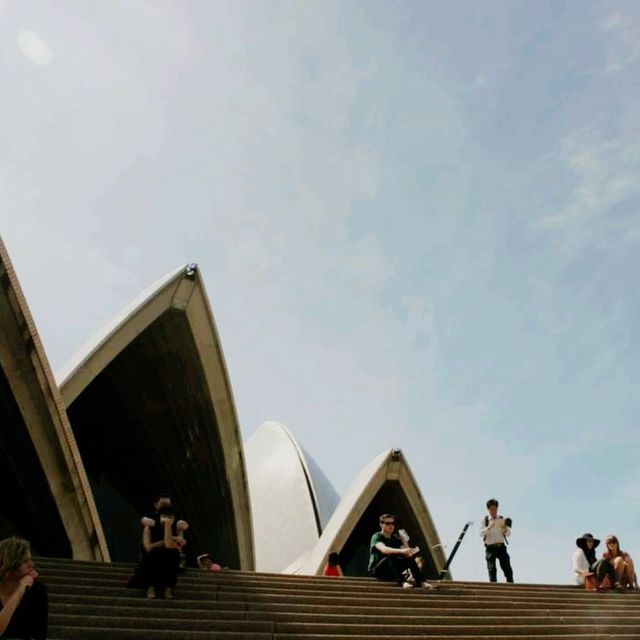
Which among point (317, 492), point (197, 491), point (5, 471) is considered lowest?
point (5, 471)

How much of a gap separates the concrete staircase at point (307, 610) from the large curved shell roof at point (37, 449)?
163 inches

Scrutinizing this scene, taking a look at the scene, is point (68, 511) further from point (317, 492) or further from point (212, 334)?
point (317, 492)

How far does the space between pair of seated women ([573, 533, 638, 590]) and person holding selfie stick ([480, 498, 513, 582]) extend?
98 centimetres

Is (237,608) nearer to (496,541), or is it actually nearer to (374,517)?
(496,541)

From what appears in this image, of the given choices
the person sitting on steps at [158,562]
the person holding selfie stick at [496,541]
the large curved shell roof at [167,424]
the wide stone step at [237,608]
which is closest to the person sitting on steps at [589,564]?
the person holding selfie stick at [496,541]

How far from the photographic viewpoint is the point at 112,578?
6801 mm

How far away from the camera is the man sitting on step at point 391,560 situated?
795cm

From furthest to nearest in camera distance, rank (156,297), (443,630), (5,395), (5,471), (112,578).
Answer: (156,297)
(5,471)
(5,395)
(112,578)
(443,630)

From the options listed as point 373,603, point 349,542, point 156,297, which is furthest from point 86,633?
point 349,542

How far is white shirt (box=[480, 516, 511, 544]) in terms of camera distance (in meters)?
10.2

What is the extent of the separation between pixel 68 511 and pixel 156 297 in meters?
4.35

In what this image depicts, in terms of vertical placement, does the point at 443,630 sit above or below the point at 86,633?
above

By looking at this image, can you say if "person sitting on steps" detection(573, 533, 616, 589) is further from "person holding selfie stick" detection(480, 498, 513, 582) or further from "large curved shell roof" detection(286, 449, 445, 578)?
"large curved shell roof" detection(286, 449, 445, 578)

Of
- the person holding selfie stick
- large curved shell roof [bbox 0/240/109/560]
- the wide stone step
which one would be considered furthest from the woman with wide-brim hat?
large curved shell roof [bbox 0/240/109/560]
